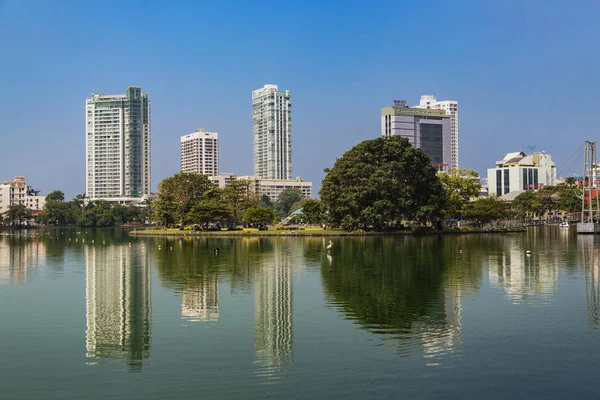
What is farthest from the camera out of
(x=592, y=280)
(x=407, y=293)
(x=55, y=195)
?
(x=55, y=195)

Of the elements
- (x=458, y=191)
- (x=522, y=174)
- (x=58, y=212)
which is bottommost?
(x=58, y=212)

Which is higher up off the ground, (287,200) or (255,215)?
(287,200)

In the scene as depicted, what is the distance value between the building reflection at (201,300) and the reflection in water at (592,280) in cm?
1245

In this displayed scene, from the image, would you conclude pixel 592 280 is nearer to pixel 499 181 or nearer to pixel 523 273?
pixel 523 273

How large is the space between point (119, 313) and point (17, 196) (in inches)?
6929

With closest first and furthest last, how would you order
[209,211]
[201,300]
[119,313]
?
[119,313] < [201,300] < [209,211]

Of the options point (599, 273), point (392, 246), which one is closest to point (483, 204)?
point (392, 246)

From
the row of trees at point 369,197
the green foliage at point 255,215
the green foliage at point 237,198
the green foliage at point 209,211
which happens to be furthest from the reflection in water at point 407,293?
the green foliage at point 237,198

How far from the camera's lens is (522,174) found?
612ft

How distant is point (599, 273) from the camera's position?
32594mm

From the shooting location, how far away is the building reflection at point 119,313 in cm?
1683

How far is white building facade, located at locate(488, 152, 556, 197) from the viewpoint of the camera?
187 m

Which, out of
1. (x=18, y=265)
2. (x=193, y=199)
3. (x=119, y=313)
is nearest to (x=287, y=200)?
(x=193, y=199)

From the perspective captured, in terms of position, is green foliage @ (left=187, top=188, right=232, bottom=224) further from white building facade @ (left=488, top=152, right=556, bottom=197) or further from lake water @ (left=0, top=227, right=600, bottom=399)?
white building facade @ (left=488, top=152, right=556, bottom=197)
